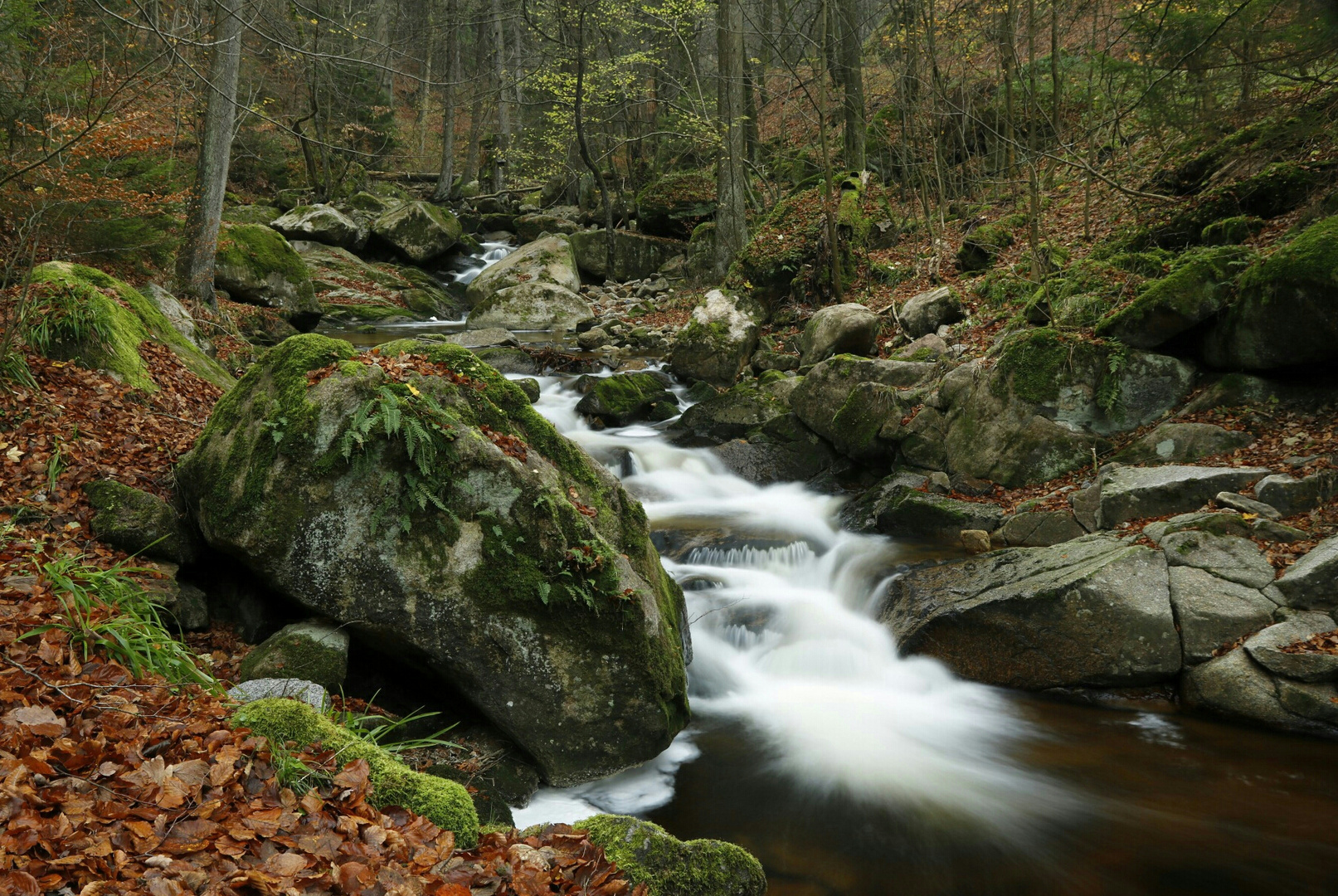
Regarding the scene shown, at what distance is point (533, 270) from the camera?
19750 mm

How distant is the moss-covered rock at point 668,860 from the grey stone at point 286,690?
5.63ft

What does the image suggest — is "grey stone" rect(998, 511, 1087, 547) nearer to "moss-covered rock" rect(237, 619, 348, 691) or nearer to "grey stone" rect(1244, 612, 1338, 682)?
"grey stone" rect(1244, 612, 1338, 682)

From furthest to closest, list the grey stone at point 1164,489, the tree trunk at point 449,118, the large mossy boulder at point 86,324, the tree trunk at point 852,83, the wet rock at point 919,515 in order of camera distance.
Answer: the tree trunk at point 449,118
the tree trunk at point 852,83
the wet rock at point 919,515
the grey stone at point 1164,489
the large mossy boulder at point 86,324

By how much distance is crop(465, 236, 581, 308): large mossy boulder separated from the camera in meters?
19.5

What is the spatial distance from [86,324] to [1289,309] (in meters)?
10.1

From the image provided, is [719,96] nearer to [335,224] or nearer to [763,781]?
[335,224]

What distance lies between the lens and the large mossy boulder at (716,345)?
43.5 feet

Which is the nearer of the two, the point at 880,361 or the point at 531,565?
the point at 531,565

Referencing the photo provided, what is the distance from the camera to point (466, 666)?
4.80 meters

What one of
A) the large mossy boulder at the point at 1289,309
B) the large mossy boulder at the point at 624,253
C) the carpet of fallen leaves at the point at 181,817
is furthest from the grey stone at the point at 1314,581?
the large mossy boulder at the point at 624,253

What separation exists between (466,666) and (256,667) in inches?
45.3

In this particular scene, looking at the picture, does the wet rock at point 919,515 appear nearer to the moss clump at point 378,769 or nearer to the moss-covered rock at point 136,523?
the moss clump at point 378,769

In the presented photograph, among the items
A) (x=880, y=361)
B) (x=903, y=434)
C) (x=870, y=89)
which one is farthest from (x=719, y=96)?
(x=903, y=434)

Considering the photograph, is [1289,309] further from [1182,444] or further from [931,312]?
[931,312]
